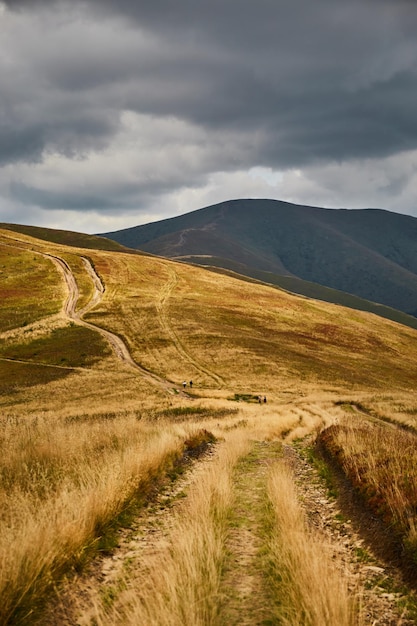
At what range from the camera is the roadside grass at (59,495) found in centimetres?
597

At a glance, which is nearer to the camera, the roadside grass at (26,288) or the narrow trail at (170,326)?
the narrow trail at (170,326)

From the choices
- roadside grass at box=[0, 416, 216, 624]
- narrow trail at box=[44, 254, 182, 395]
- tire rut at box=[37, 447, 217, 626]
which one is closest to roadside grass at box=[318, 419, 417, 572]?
tire rut at box=[37, 447, 217, 626]

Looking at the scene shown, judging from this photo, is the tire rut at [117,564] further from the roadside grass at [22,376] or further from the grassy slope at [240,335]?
the grassy slope at [240,335]

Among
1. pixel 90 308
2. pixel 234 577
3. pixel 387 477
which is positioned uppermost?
pixel 387 477

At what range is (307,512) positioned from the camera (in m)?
11.1

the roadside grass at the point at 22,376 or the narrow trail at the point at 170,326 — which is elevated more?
the narrow trail at the point at 170,326

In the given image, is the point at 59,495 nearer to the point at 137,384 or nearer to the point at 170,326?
the point at 137,384

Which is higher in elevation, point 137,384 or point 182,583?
point 182,583

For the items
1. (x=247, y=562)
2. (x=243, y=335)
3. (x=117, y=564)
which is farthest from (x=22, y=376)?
(x=247, y=562)

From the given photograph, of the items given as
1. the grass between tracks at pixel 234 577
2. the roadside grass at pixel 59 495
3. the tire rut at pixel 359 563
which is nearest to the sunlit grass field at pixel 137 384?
the roadside grass at pixel 59 495

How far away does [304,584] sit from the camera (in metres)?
5.96

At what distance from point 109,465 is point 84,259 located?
136m

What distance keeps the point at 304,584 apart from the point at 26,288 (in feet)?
366

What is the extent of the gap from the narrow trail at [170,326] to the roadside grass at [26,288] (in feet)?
67.3
